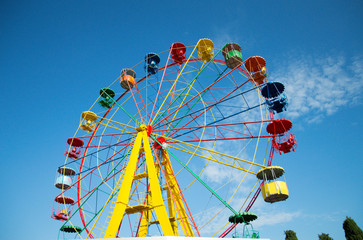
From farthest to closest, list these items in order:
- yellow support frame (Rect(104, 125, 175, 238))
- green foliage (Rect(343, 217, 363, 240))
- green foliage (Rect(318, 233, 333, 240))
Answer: green foliage (Rect(318, 233, 333, 240)) → green foliage (Rect(343, 217, 363, 240)) → yellow support frame (Rect(104, 125, 175, 238))

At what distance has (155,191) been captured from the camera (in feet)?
33.6

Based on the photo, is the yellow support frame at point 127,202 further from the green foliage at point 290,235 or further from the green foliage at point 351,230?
the green foliage at point 290,235

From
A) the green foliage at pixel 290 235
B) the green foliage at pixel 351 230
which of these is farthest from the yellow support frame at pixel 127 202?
the green foliage at pixel 290 235

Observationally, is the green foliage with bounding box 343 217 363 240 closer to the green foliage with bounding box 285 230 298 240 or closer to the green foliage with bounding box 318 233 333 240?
the green foliage with bounding box 318 233 333 240

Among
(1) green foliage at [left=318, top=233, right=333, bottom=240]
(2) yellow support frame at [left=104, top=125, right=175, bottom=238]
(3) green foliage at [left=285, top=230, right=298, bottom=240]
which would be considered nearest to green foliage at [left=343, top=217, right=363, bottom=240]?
(1) green foliage at [left=318, top=233, right=333, bottom=240]

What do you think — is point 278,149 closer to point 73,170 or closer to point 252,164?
point 252,164

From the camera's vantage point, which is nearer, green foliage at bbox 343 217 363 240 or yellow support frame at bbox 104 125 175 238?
yellow support frame at bbox 104 125 175 238

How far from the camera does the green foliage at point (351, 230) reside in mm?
16877

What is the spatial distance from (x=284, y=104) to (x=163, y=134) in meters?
6.30

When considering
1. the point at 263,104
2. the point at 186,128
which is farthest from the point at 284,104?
the point at 186,128

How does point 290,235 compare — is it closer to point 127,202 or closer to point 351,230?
point 351,230

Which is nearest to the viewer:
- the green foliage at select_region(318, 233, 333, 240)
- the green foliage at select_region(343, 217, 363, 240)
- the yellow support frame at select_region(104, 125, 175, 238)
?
the yellow support frame at select_region(104, 125, 175, 238)

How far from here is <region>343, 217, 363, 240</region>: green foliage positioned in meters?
16.9

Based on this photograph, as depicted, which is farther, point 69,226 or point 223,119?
point 69,226
